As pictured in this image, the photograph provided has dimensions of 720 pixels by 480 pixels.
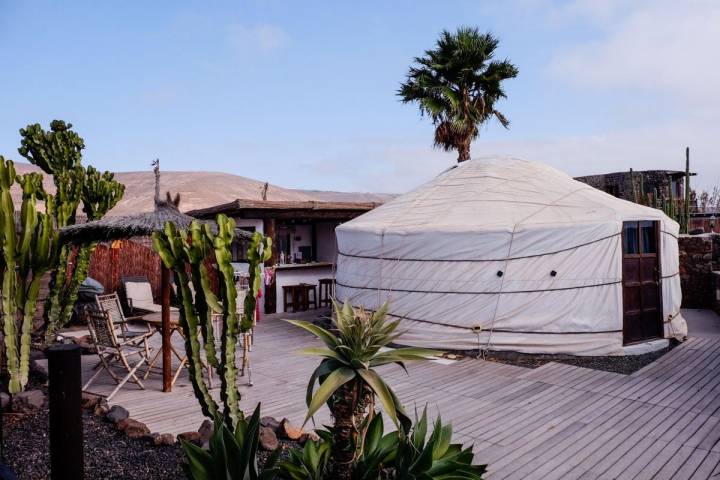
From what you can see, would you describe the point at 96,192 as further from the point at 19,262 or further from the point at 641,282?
the point at 641,282

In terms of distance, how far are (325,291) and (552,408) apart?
6.51 m

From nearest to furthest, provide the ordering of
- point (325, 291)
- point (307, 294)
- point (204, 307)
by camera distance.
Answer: point (204, 307)
point (307, 294)
point (325, 291)

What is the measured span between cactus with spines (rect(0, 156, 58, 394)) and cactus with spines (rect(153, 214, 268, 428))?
1.66 meters

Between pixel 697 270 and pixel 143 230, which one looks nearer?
pixel 143 230

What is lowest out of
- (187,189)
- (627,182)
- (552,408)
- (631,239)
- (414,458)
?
(552,408)

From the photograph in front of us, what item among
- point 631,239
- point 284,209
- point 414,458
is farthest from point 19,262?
point 631,239

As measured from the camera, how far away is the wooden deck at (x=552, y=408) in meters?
3.32

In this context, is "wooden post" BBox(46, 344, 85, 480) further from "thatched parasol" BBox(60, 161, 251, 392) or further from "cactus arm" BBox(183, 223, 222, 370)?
"thatched parasol" BBox(60, 161, 251, 392)

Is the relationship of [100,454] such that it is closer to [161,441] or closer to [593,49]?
[161,441]

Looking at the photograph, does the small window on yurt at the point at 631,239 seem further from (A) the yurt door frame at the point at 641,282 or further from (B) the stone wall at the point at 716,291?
(B) the stone wall at the point at 716,291

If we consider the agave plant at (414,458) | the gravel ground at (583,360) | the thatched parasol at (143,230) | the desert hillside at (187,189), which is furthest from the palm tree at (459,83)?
the desert hillside at (187,189)

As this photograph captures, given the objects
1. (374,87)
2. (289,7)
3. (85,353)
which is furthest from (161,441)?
(374,87)

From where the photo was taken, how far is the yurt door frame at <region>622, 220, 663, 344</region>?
6.36m

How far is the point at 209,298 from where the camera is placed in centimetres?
305
